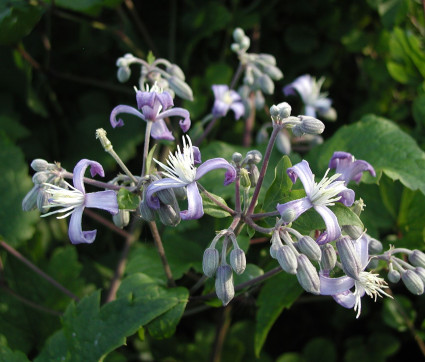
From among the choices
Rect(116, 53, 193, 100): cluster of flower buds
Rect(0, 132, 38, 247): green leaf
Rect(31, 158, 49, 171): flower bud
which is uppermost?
Rect(116, 53, 193, 100): cluster of flower buds

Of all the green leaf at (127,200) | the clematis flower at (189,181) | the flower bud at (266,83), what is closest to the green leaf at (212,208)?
the clematis flower at (189,181)

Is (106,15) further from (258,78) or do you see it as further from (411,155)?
(411,155)

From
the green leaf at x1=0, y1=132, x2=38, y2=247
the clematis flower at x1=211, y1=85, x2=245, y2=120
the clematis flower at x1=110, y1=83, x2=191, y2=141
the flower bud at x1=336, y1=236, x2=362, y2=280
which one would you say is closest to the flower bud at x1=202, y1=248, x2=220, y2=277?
the flower bud at x1=336, y1=236, x2=362, y2=280

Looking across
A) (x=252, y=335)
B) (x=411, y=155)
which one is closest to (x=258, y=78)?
(x=411, y=155)

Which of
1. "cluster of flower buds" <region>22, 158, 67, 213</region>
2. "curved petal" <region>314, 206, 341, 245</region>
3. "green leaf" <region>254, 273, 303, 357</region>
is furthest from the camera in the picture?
"green leaf" <region>254, 273, 303, 357</region>

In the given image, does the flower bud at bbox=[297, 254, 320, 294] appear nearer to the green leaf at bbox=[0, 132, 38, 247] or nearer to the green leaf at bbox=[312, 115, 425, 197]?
the green leaf at bbox=[312, 115, 425, 197]

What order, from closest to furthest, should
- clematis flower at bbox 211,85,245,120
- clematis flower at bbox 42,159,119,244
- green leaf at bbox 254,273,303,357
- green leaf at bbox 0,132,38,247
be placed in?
clematis flower at bbox 42,159,119,244, green leaf at bbox 254,273,303,357, clematis flower at bbox 211,85,245,120, green leaf at bbox 0,132,38,247
